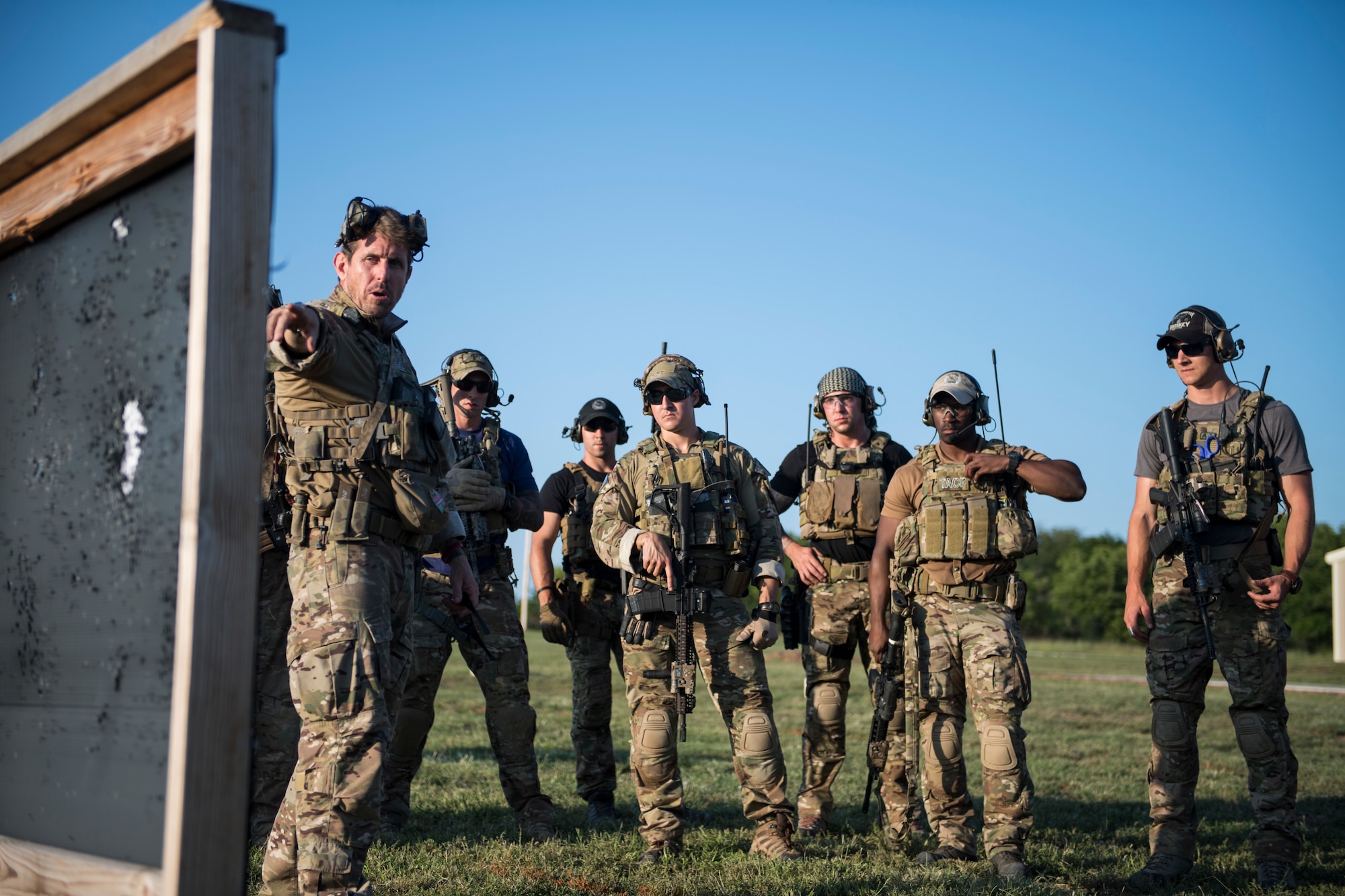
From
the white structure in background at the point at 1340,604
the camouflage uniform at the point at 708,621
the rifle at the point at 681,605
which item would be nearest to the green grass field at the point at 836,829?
the camouflage uniform at the point at 708,621

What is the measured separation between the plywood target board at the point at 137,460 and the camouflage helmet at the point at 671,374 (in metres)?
4.00

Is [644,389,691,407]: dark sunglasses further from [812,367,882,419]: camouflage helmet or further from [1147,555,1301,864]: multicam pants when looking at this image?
[1147,555,1301,864]: multicam pants

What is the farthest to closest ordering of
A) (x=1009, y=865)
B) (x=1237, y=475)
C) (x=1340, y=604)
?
(x=1340, y=604)
(x=1237, y=475)
(x=1009, y=865)

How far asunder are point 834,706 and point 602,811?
1.84 metres

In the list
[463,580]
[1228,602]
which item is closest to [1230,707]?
[1228,602]

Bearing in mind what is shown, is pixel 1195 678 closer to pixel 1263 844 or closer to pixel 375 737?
pixel 1263 844

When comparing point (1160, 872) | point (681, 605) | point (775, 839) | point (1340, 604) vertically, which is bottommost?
point (1160, 872)

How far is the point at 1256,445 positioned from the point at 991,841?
9.28 feet

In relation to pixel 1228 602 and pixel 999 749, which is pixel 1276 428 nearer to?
pixel 1228 602

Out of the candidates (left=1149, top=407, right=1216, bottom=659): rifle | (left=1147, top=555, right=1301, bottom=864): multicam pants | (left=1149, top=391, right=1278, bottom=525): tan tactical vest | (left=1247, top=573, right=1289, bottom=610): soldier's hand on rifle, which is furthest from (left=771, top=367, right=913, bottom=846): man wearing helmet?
(left=1247, top=573, right=1289, bottom=610): soldier's hand on rifle

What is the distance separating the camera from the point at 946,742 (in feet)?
21.1

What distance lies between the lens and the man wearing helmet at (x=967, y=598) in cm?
616

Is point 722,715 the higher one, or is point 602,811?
point 722,715

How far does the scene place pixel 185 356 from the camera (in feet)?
8.70
